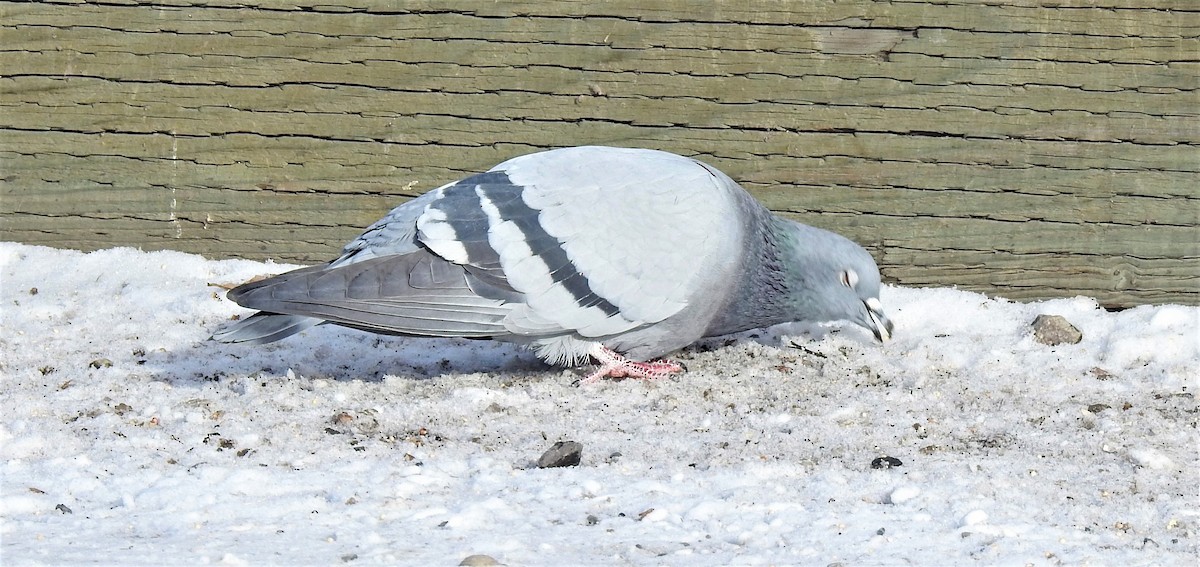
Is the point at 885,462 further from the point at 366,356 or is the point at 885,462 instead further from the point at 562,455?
the point at 366,356

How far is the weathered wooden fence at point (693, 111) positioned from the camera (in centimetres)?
425

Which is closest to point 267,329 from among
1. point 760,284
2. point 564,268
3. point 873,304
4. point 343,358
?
point 343,358

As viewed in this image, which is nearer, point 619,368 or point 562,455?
point 562,455

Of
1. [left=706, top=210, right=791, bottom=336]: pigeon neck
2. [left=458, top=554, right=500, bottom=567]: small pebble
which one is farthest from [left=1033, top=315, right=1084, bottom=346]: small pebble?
[left=458, top=554, right=500, bottom=567]: small pebble

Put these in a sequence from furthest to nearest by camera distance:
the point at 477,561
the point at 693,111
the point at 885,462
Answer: the point at 693,111
the point at 885,462
the point at 477,561

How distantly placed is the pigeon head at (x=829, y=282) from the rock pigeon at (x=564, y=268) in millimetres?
61

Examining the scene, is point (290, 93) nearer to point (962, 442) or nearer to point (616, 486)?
point (616, 486)

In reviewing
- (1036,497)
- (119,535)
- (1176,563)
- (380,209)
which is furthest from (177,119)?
(1176,563)

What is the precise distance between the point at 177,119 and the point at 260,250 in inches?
22.7

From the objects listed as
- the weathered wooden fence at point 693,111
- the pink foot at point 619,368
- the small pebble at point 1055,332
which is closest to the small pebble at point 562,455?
the pink foot at point 619,368

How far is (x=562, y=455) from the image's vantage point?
9.57ft

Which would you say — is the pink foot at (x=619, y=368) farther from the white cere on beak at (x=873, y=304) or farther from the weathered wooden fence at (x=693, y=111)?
the weathered wooden fence at (x=693, y=111)

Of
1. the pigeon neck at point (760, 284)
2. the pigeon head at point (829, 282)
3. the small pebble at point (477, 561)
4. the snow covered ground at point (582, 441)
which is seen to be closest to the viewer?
the small pebble at point (477, 561)

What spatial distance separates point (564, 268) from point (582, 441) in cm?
58
